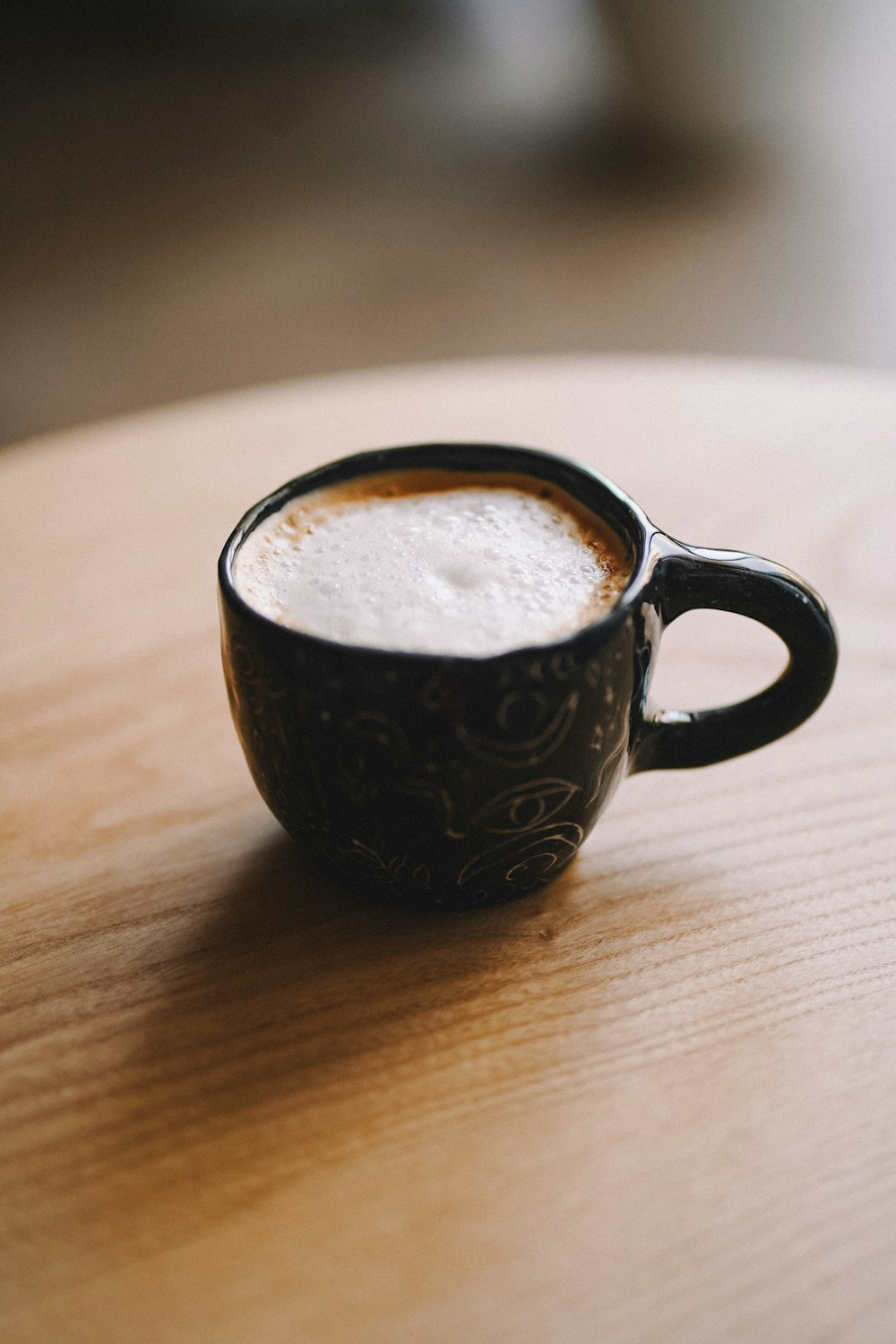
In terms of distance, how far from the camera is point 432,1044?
45 cm

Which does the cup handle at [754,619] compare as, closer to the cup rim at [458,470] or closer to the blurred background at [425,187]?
the cup rim at [458,470]

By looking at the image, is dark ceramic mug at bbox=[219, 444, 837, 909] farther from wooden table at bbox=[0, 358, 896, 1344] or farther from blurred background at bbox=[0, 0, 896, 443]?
blurred background at bbox=[0, 0, 896, 443]

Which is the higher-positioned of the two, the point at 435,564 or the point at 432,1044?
the point at 435,564

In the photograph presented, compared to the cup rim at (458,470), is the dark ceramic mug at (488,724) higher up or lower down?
lower down

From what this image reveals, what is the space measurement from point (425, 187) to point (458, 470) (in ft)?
9.56

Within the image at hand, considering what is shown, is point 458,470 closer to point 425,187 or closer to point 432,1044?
point 432,1044

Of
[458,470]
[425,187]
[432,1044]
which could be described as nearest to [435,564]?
[458,470]

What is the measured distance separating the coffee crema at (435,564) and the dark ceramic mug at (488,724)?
1 cm

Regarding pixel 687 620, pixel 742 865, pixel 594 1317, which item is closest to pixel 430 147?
pixel 687 620

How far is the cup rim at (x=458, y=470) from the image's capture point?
1.35ft

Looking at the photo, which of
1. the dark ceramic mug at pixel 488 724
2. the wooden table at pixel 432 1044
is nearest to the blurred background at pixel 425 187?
the wooden table at pixel 432 1044

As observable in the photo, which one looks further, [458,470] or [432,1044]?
[458,470]

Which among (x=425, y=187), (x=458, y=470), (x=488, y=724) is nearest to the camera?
(x=488, y=724)

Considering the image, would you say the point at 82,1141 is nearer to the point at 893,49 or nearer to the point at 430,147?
the point at 430,147
